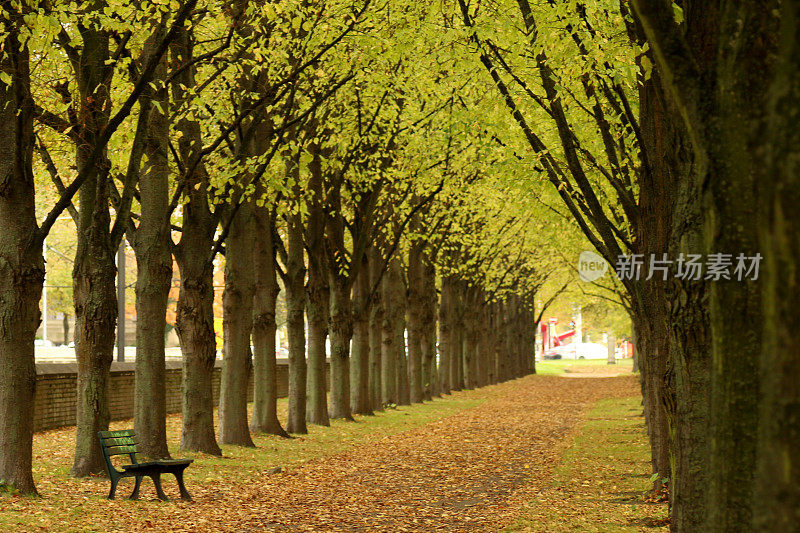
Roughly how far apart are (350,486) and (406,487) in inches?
33.4

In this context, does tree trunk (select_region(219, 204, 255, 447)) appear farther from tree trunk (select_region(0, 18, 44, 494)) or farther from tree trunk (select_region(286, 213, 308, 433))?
tree trunk (select_region(0, 18, 44, 494))

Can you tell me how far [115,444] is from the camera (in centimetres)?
1195

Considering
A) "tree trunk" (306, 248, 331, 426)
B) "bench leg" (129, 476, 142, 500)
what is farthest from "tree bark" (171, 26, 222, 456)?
"tree trunk" (306, 248, 331, 426)

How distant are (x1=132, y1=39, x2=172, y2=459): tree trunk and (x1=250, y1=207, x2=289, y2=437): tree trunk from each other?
14.3 feet

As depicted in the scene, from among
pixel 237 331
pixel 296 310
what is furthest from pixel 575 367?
pixel 237 331

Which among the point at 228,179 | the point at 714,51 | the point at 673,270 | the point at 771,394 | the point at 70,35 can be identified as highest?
the point at 70,35

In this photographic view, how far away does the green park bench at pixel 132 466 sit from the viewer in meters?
11.5

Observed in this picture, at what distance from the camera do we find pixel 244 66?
59.6 ft

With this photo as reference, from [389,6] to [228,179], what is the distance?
210 inches

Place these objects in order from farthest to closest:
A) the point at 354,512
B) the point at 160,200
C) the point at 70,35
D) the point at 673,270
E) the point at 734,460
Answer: the point at 160,200
the point at 70,35
the point at 354,512
the point at 673,270
the point at 734,460

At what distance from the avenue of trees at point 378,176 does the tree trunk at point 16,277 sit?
3cm

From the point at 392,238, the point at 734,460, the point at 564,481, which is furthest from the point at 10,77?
the point at 392,238

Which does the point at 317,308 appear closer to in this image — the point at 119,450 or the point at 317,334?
the point at 317,334

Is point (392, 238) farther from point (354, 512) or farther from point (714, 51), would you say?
point (714, 51)
